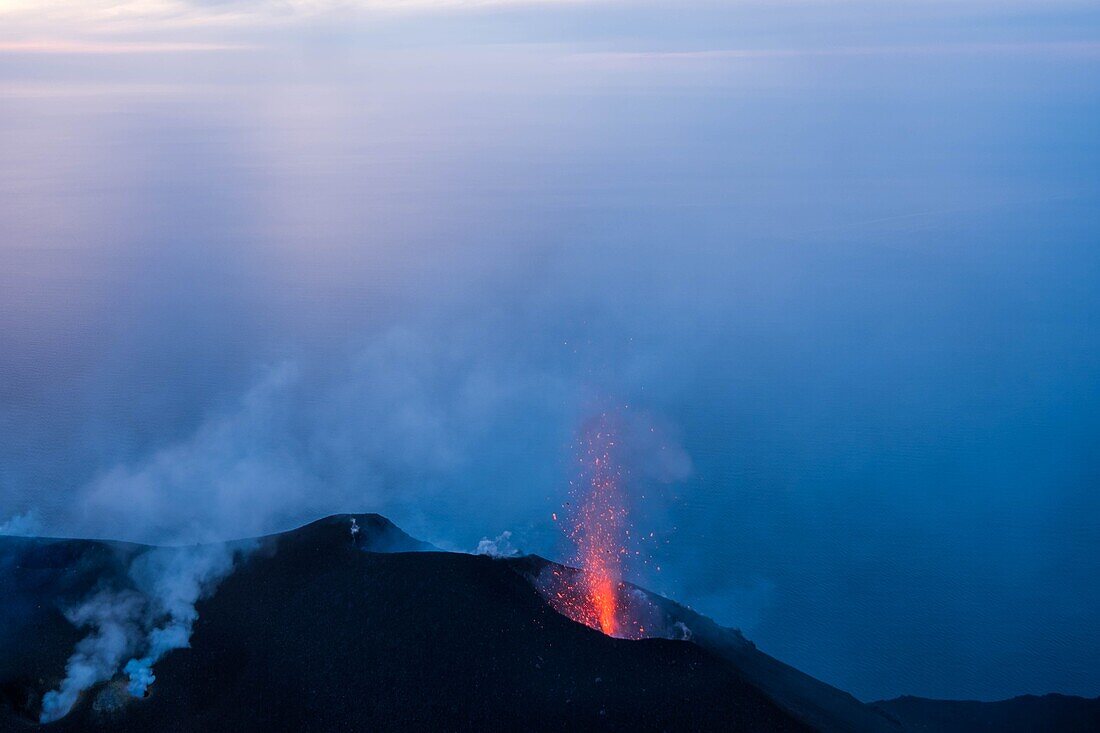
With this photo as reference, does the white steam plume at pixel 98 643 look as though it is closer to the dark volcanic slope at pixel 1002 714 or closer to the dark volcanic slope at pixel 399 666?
the dark volcanic slope at pixel 399 666

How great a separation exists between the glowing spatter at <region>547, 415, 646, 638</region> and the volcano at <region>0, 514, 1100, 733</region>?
98cm

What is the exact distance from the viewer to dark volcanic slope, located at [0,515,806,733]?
64.9 feet

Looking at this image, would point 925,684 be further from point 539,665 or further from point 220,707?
point 220,707

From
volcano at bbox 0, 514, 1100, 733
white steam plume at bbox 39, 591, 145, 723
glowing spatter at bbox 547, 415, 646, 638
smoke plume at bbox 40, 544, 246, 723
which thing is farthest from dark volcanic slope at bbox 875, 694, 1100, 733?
white steam plume at bbox 39, 591, 145, 723

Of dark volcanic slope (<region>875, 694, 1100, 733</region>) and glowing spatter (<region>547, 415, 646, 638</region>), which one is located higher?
glowing spatter (<region>547, 415, 646, 638</region>)

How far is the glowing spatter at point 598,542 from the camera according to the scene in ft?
77.8

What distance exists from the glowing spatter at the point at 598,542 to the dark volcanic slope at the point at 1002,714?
8.39 m

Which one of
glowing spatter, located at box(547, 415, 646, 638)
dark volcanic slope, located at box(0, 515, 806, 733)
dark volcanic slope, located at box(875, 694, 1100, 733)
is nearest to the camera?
dark volcanic slope, located at box(0, 515, 806, 733)

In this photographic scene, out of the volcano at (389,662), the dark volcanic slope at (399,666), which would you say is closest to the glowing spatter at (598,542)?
the volcano at (389,662)

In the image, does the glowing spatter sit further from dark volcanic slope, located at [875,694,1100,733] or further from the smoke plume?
the smoke plume

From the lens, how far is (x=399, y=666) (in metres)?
20.8

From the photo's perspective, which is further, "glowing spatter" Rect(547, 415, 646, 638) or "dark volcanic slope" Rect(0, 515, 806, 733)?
"glowing spatter" Rect(547, 415, 646, 638)

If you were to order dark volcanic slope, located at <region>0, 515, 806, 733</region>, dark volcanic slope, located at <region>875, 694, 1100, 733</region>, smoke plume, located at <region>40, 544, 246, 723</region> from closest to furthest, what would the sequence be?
dark volcanic slope, located at <region>0, 515, 806, 733</region> → smoke plume, located at <region>40, 544, 246, 723</region> → dark volcanic slope, located at <region>875, 694, 1100, 733</region>

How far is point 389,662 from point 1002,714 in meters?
17.3
